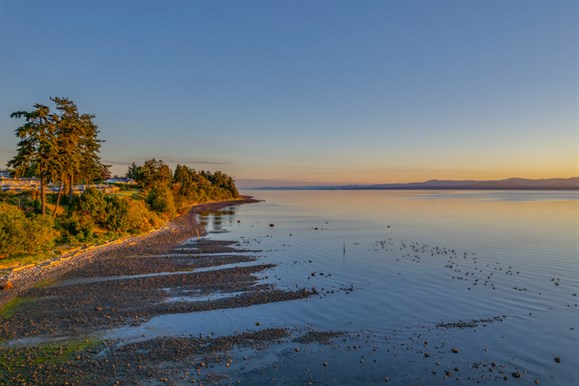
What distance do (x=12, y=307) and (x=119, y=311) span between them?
267 inches

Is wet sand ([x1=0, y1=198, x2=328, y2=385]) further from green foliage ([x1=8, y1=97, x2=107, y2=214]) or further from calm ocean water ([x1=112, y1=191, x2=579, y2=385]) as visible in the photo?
green foliage ([x1=8, y1=97, x2=107, y2=214])

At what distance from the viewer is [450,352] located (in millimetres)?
18656

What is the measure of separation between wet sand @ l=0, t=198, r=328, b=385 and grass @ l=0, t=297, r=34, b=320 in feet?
0.22

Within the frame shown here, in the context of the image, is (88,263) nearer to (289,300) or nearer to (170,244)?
(170,244)

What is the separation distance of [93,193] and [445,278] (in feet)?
155

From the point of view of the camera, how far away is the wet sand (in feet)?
51.2

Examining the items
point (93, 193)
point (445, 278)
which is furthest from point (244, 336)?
point (93, 193)

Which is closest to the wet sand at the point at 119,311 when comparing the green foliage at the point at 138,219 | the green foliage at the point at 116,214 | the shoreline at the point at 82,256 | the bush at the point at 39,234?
the shoreline at the point at 82,256

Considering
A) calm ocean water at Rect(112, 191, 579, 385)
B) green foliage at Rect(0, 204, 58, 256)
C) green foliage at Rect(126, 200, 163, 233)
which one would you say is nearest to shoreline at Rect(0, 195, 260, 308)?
green foliage at Rect(126, 200, 163, 233)

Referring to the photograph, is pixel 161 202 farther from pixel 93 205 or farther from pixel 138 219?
pixel 93 205

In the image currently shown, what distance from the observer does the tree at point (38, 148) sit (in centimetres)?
4762

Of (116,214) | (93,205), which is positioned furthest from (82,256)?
(116,214)

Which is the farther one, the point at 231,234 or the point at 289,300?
the point at 231,234

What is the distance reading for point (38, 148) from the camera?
49.0 metres
